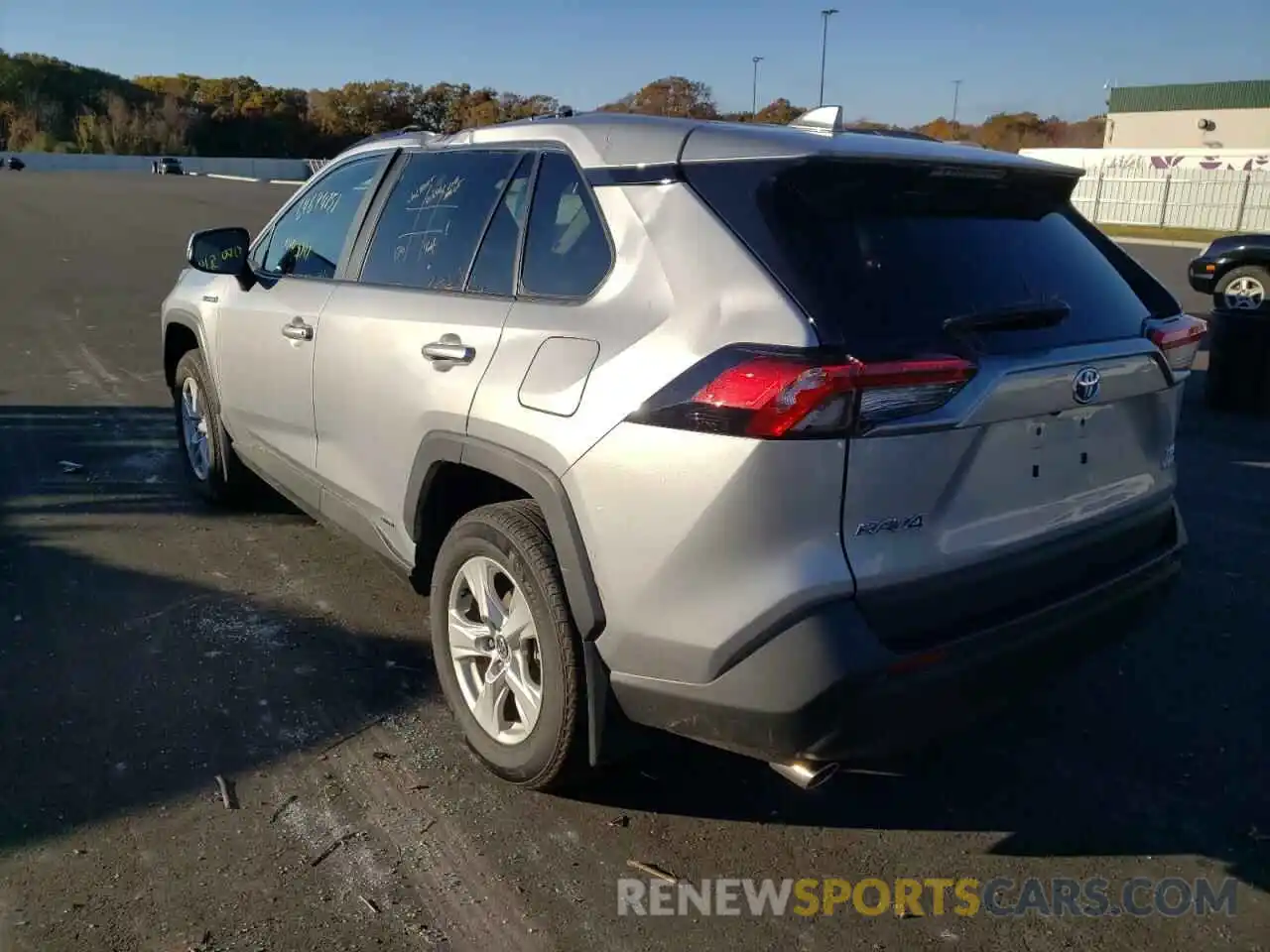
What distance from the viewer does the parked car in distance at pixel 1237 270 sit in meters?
12.3

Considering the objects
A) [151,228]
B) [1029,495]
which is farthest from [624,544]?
[151,228]

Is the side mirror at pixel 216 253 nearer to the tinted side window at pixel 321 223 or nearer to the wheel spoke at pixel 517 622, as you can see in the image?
the tinted side window at pixel 321 223

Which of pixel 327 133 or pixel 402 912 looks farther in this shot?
pixel 327 133

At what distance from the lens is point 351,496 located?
3.95 metres

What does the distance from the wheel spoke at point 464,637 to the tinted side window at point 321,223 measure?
1631 millimetres

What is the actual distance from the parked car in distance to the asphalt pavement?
884 centimetres

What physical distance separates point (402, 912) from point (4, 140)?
110770 millimetres

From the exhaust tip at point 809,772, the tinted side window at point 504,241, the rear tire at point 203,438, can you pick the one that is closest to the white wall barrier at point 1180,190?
the rear tire at point 203,438

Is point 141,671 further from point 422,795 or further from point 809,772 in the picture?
point 809,772

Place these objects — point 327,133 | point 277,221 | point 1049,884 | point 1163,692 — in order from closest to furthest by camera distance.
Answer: point 1049,884 → point 1163,692 → point 277,221 → point 327,133

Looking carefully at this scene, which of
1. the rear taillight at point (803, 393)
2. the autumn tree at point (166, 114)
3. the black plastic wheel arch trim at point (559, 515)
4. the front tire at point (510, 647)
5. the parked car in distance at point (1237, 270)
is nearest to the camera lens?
the rear taillight at point (803, 393)

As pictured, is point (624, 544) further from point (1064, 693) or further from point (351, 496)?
point (1064, 693)

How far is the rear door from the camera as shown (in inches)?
128

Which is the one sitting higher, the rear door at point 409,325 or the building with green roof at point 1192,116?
the building with green roof at point 1192,116
